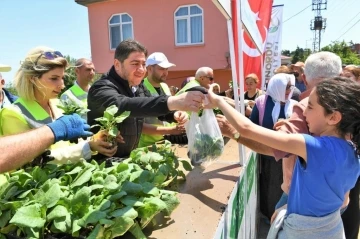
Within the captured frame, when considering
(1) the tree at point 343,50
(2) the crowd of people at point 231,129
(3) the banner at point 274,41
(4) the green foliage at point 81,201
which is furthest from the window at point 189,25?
(1) the tree at point 343,50

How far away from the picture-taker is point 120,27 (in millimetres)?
15719

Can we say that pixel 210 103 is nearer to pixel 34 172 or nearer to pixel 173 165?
pixel 173 165

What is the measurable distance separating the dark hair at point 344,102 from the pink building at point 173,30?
12019 mm

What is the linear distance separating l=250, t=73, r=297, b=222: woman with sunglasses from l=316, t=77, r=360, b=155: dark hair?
144 centimetres

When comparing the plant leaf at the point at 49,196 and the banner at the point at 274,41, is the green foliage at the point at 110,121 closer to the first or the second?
the plant leaf at the point at 49,196

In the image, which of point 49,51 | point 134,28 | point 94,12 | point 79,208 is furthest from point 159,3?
point 79,208

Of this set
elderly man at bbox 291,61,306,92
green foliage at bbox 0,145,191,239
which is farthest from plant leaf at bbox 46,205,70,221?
elderly man at bbox 291,61,306,92

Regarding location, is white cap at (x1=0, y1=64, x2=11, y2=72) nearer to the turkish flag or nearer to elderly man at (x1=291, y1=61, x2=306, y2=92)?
the turkish flag

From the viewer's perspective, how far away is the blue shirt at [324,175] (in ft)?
5.05

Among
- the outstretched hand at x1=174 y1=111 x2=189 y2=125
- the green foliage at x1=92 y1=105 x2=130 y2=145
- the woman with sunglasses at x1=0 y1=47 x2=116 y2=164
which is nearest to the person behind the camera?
the green foliage at x1=92 y1=105 x2=130 y2=145

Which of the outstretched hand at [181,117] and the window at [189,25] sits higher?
the window at [189,25]

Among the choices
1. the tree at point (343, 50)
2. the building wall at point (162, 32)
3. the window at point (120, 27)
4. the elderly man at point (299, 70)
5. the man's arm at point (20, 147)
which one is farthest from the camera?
the tree at point (343, 50)

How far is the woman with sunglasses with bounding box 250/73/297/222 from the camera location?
316 cm

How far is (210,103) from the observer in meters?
1.85
